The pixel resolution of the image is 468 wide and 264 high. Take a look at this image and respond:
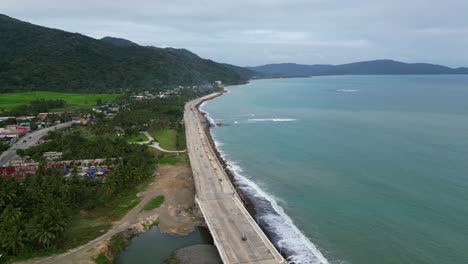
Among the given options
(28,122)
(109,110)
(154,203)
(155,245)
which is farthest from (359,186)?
(109,110)

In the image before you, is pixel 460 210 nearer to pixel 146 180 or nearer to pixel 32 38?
pixel 146 180

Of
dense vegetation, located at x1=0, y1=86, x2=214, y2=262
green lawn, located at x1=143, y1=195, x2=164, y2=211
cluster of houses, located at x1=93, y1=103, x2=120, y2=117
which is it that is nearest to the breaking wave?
green lawn, located at x1=143, y1=195, x2=164, y2=211

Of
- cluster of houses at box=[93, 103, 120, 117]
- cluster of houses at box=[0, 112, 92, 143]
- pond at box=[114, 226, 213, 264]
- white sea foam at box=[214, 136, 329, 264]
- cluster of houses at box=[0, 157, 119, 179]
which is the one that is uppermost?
cluster of houses at box=[93, 103, 120, 117]

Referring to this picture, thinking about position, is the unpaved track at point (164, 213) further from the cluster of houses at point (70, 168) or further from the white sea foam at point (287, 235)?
the white sea foam at point (287, 235)

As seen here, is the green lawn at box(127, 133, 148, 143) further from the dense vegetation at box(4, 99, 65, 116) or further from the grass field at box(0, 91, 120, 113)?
the grass field at box(0, 91, 120, 113)

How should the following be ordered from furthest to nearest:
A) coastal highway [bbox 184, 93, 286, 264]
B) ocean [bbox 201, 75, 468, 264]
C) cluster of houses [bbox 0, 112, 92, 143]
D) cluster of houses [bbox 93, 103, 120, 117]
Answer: cluster of houses [bbox 93, 103, 120, 117]
cluster of houses [bbox 0, 112, 92, 143]
ocean [bbox 201, 75, 468, 264]
coastal highway [bbox 184, 93, 286, 264]

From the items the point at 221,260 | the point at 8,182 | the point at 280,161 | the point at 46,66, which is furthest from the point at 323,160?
the point at 46,66

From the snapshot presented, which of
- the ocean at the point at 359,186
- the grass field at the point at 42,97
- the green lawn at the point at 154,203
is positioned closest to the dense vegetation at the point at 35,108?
the grass field at the point at 42,97

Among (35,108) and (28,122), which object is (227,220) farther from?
(35,108)
